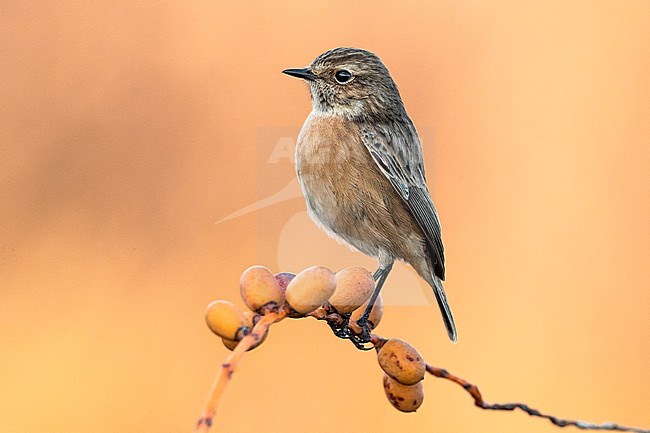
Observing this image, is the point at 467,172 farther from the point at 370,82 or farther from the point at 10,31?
the point at 10,31

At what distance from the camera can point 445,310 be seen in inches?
120

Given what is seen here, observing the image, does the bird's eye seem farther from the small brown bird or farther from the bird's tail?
the bird's tail

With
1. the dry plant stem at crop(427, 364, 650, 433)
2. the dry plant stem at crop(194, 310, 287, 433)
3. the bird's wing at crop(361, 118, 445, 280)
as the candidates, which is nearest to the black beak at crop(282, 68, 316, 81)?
the bird's wing at crop(361, 118, 445, 280)

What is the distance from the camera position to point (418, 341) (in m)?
4.36

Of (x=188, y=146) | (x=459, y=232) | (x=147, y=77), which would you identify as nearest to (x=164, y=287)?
(x=188, y=146)

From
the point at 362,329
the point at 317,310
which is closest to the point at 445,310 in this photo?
the point at 362,329

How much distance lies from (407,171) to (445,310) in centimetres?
50

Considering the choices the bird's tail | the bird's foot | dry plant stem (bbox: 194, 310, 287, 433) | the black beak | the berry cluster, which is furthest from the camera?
the black beak

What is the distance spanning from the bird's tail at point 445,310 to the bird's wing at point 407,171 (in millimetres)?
36

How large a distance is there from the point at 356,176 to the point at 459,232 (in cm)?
160

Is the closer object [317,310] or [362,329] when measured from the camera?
[317,310]

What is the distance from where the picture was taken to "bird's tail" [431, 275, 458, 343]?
119 inches

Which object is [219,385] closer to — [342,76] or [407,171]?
[407,171]

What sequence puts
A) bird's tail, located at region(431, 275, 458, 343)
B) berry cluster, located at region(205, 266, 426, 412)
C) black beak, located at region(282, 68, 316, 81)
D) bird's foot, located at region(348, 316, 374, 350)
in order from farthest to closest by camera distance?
black beak, located at region(282, 68, 316, 81) < bird's tail, located at region(431, 275, 458, 343) < bird's foot, located at region(348, 316, 374, 350) < berry cluster, located at region(205, 266, 426, 412)
